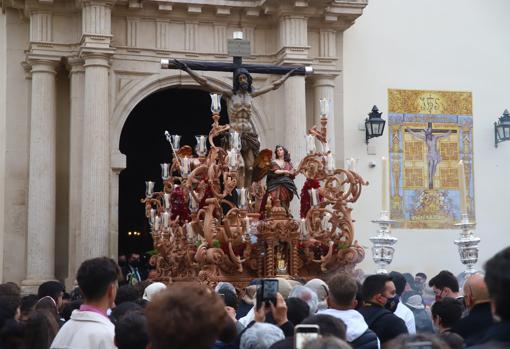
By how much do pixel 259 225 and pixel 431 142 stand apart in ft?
29.4

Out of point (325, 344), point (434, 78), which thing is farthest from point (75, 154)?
point (325, 344)

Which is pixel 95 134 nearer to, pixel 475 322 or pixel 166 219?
pixel 166 219

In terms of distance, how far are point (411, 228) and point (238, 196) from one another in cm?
826

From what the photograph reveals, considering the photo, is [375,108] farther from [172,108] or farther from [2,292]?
[2,292]

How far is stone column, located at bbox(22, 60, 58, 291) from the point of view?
55.5 feet

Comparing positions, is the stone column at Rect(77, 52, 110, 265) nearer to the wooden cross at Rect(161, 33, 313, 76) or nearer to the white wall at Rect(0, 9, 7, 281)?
the white wall at Rect(0, 9, 7, 281)

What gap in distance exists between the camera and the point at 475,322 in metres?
5.39

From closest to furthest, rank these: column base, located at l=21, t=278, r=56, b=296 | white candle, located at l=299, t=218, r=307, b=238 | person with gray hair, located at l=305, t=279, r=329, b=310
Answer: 1. person with gray hair, located at l=305, t=279, r=329, b=310
2. white candle, located at l=299, t=218, r=307, b=238
3. column base, located at l=21, t=278, r=56, b=296

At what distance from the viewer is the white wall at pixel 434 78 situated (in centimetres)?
1934

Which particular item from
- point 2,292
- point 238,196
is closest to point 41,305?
point 2,292

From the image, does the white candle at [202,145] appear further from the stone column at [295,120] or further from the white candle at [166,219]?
the stone column at [295,120]

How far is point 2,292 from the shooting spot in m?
8.32

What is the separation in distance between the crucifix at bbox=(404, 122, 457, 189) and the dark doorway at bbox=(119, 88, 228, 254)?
4.29 metres

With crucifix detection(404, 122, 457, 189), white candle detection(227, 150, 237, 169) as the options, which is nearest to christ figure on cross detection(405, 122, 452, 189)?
crucifix detection(404, 122, 457, 189)
